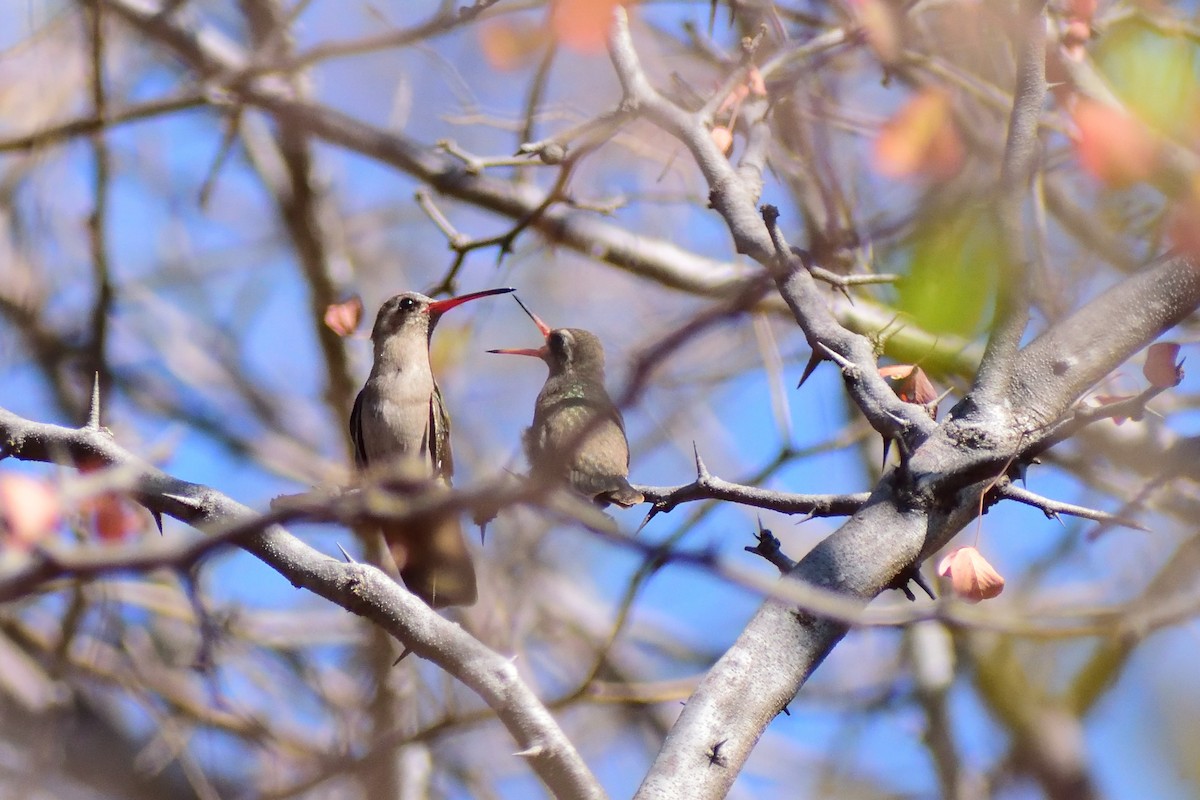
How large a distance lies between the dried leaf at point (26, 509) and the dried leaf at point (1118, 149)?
366 centimetres

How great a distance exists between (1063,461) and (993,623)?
466 cm

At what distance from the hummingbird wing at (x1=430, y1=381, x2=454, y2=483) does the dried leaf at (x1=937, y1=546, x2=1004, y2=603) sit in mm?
3536

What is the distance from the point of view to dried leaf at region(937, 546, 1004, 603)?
328 cm

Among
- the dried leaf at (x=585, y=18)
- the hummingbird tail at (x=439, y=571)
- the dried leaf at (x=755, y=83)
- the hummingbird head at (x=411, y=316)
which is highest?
the hummingbird head at (x=411, y=316)

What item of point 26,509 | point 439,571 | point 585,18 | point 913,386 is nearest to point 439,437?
point 439,571

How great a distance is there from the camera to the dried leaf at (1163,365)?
3088 millimetres

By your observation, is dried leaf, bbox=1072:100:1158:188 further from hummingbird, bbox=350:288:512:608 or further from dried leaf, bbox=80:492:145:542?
dried leaf, bbox=80:492:145:542

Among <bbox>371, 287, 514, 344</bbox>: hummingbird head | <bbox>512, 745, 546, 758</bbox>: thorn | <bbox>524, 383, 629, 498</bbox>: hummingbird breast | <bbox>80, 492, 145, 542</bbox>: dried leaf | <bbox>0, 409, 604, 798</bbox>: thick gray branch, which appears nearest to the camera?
<bbox>512, 745, 546, 758</bbox>: thorn

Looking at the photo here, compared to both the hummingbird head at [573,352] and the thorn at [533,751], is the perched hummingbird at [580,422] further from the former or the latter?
the thorn at [533,751]

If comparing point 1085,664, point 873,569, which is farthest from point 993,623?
point 1085,664

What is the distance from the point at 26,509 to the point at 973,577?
2.42 m

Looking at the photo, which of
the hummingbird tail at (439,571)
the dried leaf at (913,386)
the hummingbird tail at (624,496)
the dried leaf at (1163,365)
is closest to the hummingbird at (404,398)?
the hummingbird tail at (439,571)

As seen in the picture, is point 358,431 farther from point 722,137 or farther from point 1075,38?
point 1075,38

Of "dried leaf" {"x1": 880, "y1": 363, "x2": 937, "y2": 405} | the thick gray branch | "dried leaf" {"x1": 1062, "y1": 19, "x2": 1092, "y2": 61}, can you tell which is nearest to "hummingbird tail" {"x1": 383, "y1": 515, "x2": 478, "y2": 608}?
the thick gray branch
